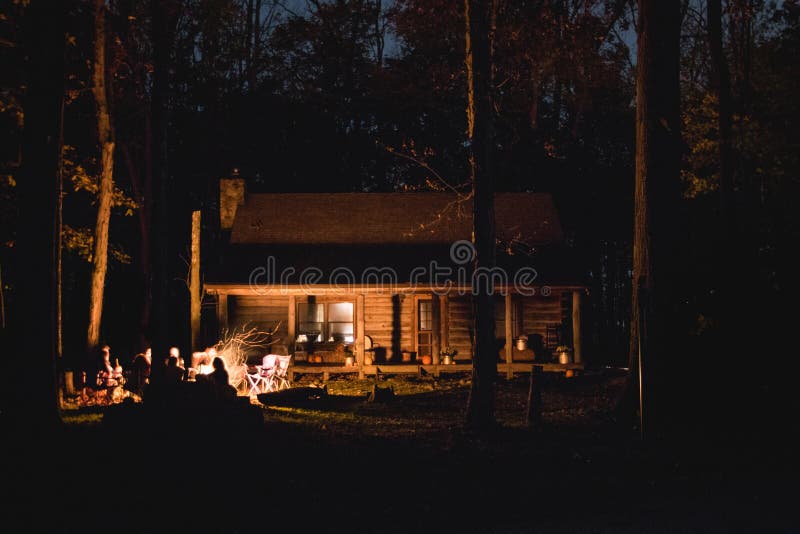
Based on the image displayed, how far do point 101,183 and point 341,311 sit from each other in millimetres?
7913

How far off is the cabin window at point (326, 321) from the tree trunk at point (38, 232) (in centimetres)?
1317

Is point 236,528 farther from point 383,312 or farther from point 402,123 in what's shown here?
point 402,123

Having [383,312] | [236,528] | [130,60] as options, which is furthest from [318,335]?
[236,528]

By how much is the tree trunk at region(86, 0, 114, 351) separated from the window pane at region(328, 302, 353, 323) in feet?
22.9

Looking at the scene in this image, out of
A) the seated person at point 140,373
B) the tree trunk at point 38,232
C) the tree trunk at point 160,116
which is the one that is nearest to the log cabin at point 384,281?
the tree trunk at point 160,116

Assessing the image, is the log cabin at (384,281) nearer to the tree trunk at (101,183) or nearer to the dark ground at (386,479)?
the tree trunk at (101,183)

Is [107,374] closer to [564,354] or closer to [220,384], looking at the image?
[220,384]

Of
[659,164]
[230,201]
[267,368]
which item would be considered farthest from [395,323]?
[659,164]

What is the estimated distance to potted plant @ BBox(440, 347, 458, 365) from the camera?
21781mm

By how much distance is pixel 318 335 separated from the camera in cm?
2308

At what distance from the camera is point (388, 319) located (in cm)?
2330

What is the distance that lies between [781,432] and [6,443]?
10.7m

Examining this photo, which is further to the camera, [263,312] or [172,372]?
[263,312]

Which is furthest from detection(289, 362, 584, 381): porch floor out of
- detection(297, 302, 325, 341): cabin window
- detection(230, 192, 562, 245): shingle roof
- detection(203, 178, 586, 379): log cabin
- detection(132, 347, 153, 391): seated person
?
detection(132, 347, 153, 391): seated person
